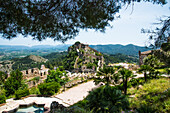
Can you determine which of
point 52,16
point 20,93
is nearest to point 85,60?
point 20,93

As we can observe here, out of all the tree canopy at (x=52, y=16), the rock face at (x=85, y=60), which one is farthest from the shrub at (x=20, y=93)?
the rock face at (x=85, y=60)

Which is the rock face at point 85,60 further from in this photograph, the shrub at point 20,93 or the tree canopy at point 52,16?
the tree canopy at point 52,16

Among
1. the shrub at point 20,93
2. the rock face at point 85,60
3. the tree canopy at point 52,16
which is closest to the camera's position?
the tree canopy at point 52,16

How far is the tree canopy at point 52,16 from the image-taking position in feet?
11.3

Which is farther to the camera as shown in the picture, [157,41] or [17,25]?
[157,41]

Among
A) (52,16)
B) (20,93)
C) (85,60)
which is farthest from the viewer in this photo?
(85,60)

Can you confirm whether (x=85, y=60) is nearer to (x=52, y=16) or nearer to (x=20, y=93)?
(x=20, y=93)

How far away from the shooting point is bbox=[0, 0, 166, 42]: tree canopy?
11.3 feet

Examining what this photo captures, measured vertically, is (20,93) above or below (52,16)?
below

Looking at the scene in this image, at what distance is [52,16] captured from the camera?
3998 mm

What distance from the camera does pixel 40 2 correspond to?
12.0ft

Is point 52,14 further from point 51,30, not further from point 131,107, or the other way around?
point 131,107

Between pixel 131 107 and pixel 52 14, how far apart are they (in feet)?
18.8

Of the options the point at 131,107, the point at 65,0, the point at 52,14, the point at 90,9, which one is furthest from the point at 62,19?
the point at 131,107
